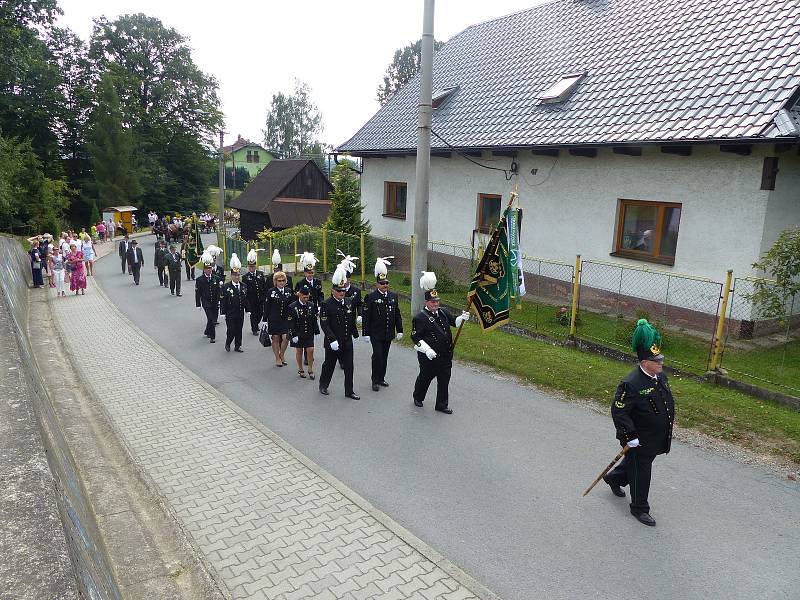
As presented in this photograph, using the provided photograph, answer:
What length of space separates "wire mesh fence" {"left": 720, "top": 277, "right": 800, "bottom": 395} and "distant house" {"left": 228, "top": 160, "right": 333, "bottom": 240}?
87.8ft

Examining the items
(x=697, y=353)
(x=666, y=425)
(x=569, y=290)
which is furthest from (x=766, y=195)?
(x=666, y=425)

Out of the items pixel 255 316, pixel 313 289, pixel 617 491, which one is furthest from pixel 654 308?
pixel 255 316

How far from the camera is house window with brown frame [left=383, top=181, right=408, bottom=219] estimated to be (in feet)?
71.4

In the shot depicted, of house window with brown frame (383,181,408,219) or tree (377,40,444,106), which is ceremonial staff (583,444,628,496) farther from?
tree (377,40,444,106)

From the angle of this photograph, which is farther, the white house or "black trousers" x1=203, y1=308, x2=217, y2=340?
"black trousers" x1=203, y1=308, x2=217, y2=340

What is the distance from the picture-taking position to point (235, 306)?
11.6 metres


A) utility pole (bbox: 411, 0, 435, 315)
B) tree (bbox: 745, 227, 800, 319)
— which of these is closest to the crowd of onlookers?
utility pole (bbox: 411, 0, 435, 315)

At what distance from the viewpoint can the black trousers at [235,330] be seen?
11.6 meters

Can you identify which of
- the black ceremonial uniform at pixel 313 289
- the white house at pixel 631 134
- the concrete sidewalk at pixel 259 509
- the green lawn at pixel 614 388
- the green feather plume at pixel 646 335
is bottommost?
the concrete sidewalk at pixel 259 509

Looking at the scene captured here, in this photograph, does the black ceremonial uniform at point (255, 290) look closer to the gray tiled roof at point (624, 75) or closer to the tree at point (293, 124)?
the gray tiled roof at point (624, 75)

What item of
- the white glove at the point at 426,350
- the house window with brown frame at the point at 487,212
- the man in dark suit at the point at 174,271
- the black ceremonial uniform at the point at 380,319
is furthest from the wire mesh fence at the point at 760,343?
the man in dark suit at the point at 174,271

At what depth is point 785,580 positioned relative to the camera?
15.2 ft

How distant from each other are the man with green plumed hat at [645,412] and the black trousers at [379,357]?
4.30 m

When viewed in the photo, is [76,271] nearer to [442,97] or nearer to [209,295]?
[209,295]
